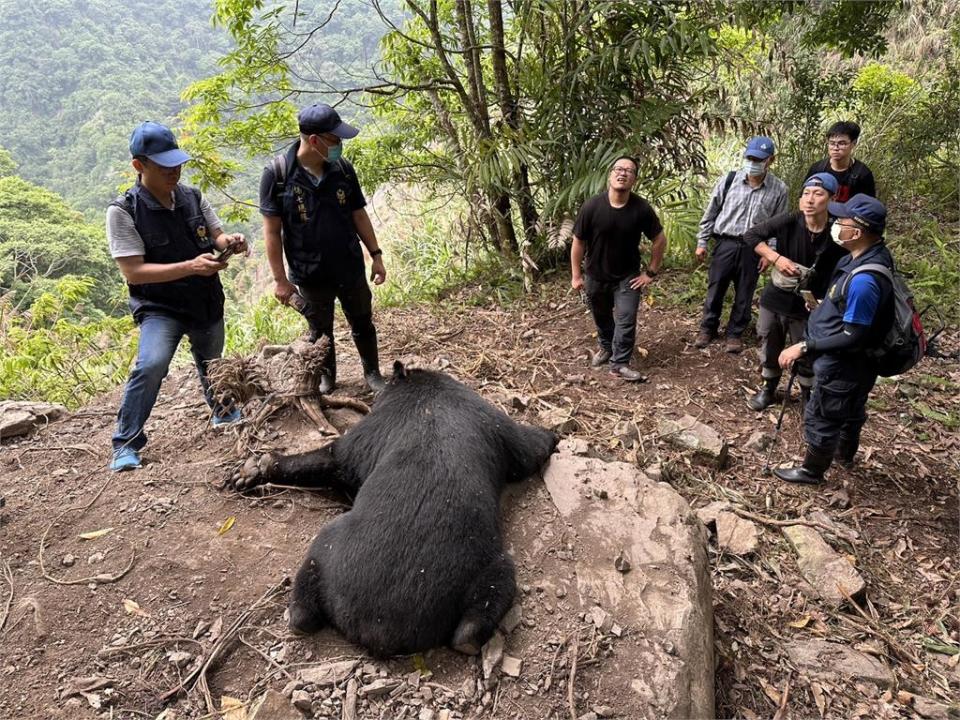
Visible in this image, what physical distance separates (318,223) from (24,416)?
2.39 m

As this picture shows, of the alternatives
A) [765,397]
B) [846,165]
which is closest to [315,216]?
[765,397]

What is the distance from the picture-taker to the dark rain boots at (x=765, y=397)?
4555 mm

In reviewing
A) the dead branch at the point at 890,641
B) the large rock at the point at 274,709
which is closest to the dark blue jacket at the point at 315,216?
the large rock at the point at 274,709

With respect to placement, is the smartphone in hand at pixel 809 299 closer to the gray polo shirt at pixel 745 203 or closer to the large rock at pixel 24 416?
the gray polo shirt at pixel 745 203

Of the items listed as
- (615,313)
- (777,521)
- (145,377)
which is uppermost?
(145,377)

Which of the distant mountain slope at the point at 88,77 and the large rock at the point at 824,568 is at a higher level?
the distant mountain slope at the point at 88,77

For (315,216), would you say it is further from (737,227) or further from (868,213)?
(737,227)

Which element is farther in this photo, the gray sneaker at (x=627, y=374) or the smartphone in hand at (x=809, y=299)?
the gray sneaker at (x=627, y=374)

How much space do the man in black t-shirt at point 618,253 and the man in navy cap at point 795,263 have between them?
2.77ft

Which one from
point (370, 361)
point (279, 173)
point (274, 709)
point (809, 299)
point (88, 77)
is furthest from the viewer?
point (88, 77)

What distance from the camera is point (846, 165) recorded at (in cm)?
461

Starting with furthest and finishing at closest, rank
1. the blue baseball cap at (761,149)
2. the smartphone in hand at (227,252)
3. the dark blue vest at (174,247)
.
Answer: the blue baseball cap at (761,149)
the smartphone in hand at (227,252)
the dark blue vest at (174,247)

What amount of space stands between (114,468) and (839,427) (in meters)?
4.41

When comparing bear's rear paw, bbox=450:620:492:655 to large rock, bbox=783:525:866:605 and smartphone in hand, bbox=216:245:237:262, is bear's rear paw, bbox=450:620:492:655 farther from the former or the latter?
smartphone in hand, bbox=216:245:237:262
